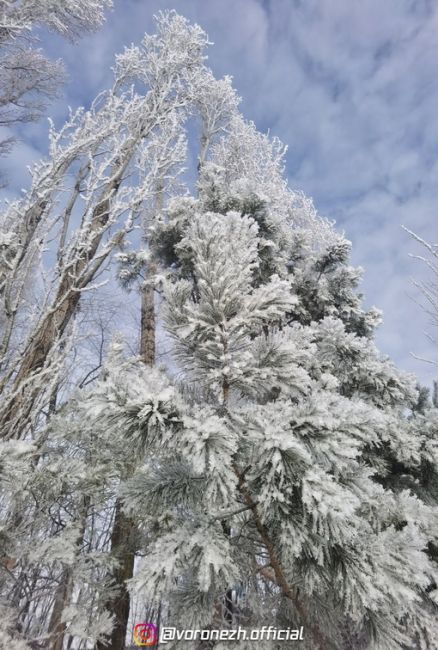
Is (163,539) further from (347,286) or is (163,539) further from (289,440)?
(347,286)

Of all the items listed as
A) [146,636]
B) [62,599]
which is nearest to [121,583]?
[62,599]

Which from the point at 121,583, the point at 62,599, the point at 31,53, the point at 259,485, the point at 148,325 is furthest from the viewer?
the point at 31,53

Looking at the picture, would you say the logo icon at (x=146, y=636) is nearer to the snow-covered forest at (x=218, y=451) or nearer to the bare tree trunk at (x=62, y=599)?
the bare tree trunk at (x=62, y=599)

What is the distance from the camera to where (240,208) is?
471 centimetres

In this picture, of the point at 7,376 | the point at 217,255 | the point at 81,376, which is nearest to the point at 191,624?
the point at 7,376

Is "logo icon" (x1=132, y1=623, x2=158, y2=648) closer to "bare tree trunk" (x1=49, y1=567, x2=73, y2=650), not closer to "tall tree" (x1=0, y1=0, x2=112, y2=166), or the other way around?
"bare tree trunk" (x1=49, y1=567, x2=73, y2=650)

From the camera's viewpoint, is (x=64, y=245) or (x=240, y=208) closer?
(x=64, y=245)

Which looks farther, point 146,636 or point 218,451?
point 146,636

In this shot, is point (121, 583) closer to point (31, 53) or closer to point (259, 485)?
point (259, 485)

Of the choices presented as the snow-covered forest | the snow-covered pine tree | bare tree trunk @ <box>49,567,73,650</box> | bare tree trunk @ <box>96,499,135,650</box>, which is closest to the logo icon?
bare tree trunk @ <box>49,567,73,650</box>

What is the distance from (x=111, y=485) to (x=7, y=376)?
2.30m

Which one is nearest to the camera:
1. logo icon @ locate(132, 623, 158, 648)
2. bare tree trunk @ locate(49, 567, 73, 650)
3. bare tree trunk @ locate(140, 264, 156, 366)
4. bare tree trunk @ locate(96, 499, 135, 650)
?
bare tree trunk @ locate(49, 567, 73, 650)

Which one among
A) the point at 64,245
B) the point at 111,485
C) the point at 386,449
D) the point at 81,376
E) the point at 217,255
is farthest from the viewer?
the point at 81,376

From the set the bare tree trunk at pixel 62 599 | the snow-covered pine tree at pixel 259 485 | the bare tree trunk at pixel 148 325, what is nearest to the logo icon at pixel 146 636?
the bare tree trunk at pixel 62 599
